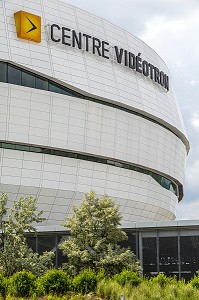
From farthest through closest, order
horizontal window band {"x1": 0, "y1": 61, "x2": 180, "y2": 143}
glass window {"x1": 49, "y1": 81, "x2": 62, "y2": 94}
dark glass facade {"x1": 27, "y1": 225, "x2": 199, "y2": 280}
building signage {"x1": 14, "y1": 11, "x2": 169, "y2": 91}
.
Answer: glass window {"x1": 49, "y1": 81, "x2": 62, "y2": 94}, building signage {"x1": 14, "y1": 11, "x2": 169, "y2": 91}, horizontal window band {"x1": 0, "y1": 61, "x2": 180, "y2": 143}, dark glass facade {"x1": 27, "y1": 225, "x2": 199, "y2": 280}

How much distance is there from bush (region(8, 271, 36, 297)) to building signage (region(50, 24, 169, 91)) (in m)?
30.4

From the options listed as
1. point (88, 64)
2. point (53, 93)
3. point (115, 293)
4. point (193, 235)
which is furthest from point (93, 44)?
point (115, 293)

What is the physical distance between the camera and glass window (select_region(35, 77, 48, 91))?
180 ft

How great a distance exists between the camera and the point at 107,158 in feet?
195

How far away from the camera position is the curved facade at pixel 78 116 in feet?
176

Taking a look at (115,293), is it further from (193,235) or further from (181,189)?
(181,189)

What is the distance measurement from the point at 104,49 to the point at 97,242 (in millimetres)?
28745

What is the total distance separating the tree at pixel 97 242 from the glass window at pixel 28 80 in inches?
691

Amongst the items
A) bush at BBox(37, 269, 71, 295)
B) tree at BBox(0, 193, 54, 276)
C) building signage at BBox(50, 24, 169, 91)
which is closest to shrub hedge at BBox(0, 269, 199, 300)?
bush at BBox(37, 269, 71, 295)

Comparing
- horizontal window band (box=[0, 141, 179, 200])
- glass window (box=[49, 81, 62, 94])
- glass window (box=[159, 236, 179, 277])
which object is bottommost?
glass window (box=[159, 236, 179, 277])

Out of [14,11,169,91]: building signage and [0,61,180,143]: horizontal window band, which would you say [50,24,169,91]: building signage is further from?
[0,61,180,143]: horizontal window band

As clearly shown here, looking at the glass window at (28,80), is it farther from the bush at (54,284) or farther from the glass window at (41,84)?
the bush at (54,284)

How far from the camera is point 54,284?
30.6m

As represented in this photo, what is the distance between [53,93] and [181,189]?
92.2 feet
